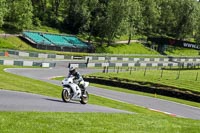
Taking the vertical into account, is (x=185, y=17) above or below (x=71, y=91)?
above

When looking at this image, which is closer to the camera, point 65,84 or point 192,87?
point 65,84

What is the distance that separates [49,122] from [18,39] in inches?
2769

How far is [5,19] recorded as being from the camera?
283 ft

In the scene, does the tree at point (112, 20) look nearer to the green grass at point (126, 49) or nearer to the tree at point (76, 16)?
the green grass at point (126, 49)

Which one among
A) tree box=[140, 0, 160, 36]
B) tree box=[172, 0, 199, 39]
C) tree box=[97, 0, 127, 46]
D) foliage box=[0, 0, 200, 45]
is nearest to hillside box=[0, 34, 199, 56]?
foliage box=[0, 0, 200, 45]

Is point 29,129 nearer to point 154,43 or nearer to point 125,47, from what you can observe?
point 125,47

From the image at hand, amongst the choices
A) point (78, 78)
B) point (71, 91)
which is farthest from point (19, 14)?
point (71, 91)

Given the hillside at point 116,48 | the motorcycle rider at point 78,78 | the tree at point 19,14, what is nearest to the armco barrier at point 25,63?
the hillside at point 116,48

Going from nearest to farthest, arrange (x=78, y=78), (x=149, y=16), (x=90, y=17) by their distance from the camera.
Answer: (x=78, y=78), (x=90, y=17), (x=149, y=16)

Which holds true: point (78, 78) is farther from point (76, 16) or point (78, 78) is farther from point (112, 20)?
point (76, 16)

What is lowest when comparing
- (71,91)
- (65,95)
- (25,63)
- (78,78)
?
(25,63)

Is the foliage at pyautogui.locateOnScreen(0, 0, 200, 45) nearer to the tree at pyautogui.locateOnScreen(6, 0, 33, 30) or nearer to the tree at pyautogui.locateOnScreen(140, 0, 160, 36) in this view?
the tree at pyautogui.locateOnScreen(6, 0, 33, 30)

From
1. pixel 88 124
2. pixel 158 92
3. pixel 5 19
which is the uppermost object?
pixel 5 19

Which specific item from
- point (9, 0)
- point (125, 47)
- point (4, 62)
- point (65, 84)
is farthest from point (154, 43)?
point (65, 84)
